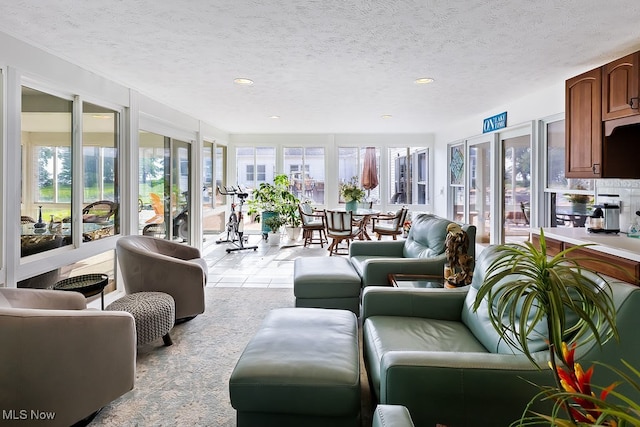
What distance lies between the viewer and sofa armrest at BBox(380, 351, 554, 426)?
1462 mm

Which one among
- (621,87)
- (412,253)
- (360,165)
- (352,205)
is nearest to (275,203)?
(352,205)

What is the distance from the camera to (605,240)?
3.06m

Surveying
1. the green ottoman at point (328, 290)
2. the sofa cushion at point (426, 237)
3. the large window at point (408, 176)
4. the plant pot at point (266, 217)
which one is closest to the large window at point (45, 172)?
the green ottoman at point (328, 290)

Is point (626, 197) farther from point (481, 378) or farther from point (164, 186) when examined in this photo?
point (164, 186)

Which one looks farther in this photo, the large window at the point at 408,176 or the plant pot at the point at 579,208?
the large window at the point at 408,176

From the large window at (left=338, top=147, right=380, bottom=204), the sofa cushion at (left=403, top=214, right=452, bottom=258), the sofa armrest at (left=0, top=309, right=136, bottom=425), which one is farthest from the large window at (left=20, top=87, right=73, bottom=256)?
the large window at (left=338, top=147, right=380, bottom=204)

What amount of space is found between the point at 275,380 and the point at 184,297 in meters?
1.96

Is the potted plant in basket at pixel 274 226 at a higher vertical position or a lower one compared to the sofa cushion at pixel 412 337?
higher

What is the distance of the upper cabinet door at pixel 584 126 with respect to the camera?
3.30 m

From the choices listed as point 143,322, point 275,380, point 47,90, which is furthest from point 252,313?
point 47,90

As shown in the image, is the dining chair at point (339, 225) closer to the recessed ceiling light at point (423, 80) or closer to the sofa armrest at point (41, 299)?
the recessed ceiling light at point (423, 80)

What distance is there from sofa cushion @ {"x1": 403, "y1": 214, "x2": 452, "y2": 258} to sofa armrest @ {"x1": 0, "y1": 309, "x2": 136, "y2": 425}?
8.41 feet

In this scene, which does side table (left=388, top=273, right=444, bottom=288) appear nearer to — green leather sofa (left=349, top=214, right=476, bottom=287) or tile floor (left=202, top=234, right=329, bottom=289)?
green leather sofa (left=349, top=214, right=476, bottom=287)

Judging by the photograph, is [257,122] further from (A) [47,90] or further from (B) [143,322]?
(B) [143,322]
